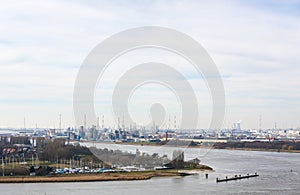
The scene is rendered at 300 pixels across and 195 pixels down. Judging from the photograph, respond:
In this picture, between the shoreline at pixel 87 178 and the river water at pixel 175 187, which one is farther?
the shoreline at pixel 87 178

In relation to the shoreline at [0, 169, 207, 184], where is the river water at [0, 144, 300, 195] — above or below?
below

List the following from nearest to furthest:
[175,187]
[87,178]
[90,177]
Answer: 1. [175,187]
2. [87,178]
3. [90,177]

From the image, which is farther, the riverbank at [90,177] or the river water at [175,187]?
the riverbank at [90,177]

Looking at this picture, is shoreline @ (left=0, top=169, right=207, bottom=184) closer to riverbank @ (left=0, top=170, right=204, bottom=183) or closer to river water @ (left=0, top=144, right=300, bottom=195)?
riverbank @ (left=0, top=170, right=204, bottom=183)

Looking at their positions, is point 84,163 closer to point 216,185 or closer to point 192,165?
point 192,165


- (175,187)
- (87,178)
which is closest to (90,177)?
(87,178)

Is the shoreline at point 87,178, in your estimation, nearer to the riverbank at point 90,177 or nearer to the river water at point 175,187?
the riverbank at point 90,177

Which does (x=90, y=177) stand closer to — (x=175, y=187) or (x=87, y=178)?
(x=87, y=178)

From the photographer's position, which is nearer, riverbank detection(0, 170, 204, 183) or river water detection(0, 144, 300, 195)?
river water detection(0, 144, 300, 195)

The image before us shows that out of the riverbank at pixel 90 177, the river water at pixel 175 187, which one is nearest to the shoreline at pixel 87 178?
the riverbank at pixel 90 177

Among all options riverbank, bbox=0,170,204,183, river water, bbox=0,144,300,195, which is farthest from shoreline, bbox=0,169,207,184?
river water, bbox=0,144,300,195

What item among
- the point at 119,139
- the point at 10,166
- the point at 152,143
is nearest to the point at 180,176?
the point at 10,166

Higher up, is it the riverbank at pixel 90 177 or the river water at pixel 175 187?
the riverbank at pixel 90 177
